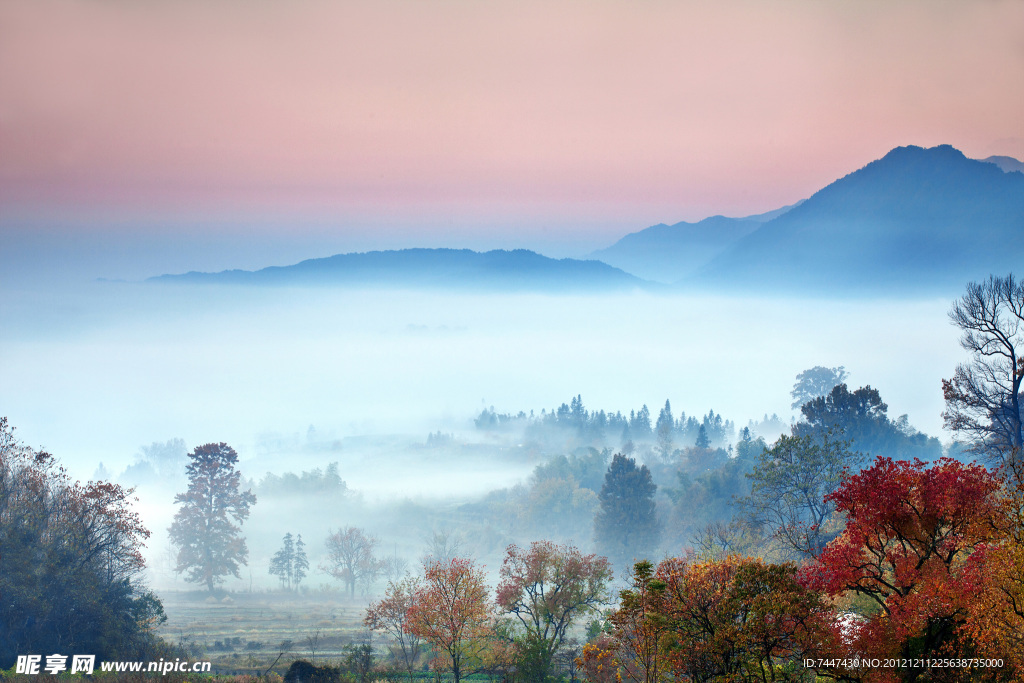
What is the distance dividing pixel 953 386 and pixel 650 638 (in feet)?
125

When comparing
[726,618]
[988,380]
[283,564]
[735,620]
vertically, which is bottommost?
[735,620]

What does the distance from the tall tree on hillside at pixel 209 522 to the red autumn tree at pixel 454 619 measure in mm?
52420

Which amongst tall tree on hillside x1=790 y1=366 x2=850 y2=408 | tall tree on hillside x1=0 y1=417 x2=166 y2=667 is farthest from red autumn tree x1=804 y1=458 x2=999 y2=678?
tall tree on hillside x1=790 y1=366 x2=850 y2=408

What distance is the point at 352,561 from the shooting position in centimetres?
9350

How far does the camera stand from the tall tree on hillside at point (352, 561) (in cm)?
9131

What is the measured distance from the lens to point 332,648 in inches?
1973

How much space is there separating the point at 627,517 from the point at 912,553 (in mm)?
67271

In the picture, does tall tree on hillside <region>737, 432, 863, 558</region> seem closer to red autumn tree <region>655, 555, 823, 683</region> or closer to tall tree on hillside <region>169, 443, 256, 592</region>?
red autumn tree <region>655, 555, 823, 683</region>

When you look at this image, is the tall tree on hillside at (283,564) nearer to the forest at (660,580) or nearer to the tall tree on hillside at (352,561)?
the forest at (660,580)

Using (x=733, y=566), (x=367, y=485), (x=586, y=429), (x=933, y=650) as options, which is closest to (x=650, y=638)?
(x=733, y=566)

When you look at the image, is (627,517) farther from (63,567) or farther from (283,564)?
(63,567)

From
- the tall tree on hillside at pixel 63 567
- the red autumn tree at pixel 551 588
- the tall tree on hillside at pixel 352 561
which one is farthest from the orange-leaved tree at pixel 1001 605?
the tall tree on hillside at pixel 352 561

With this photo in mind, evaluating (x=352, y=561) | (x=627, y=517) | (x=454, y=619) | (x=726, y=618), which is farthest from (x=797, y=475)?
(x=352, y=561)

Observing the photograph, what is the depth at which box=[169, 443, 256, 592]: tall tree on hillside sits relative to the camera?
79625 millimetres
